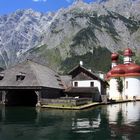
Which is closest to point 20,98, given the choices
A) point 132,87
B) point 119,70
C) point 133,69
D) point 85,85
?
point 85,85

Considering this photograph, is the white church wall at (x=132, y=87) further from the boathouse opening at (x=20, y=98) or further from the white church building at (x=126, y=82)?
the boathouse opening at (x=20, y=98)

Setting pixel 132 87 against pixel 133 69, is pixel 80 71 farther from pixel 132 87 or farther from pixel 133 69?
→ pixel 133 69

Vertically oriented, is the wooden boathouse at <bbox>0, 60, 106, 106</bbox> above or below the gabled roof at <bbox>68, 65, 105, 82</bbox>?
below

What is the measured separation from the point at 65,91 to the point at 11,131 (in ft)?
152

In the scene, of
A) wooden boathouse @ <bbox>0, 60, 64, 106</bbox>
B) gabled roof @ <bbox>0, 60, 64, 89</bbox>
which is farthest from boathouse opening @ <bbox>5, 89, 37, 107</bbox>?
gabled roof @ <bbox>0, 60, 64, 89</bbox>

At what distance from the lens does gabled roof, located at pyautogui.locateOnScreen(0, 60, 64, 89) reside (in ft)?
216

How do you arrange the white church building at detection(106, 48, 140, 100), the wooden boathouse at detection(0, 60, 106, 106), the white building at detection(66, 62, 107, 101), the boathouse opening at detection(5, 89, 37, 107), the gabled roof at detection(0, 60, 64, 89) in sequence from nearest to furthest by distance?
the wooden boathouse at detection(0, 60, 106, 106)
the gabled roof at detection(0, 60, 64, 89)
the boathouse opening at detection(5, 89, 37, 107)
the white building at detection(66, 62, 107, 101)
the white church building at detection(106, 48, 140, 100)

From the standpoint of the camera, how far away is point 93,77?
83312mm

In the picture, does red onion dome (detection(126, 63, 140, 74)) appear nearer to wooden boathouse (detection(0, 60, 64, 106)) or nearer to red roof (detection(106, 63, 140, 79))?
red roof (detection(106, 63, 140, 79))

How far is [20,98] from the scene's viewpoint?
2955 inches

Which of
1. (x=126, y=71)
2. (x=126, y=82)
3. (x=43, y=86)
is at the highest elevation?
(x=126, y=71)

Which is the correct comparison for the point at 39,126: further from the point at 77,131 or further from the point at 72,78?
the point at 72,78

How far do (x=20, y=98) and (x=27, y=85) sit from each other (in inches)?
434

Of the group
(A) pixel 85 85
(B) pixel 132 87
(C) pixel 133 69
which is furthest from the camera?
(C) pixel 133 69
